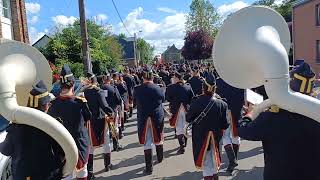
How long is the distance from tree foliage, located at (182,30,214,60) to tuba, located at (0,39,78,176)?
164ft

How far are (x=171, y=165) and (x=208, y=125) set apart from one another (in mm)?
2332

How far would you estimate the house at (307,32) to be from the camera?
3412 cm

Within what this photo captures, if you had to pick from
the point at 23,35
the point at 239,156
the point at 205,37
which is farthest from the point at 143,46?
the point at 239,156

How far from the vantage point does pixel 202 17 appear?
7731 cm

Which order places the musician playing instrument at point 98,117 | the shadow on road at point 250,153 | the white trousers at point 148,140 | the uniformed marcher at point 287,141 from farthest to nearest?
the shadow on road at point 250,153
the white trousers at point 148,140
the musician playing instrument at point 98,117
the uniformed marcher at point 287,141

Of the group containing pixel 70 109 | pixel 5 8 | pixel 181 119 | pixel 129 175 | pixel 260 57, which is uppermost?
pixel 5 8

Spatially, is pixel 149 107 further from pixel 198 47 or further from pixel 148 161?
pixel 198 47

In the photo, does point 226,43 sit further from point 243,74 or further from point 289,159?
point 289,159

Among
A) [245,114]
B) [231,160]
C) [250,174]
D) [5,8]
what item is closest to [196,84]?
[231,160]

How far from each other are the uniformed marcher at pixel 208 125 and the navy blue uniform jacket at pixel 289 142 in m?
2.51

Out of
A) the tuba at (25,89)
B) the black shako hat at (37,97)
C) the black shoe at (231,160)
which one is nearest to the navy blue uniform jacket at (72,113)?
the tuba at (25,89)

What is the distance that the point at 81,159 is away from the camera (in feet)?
21.0

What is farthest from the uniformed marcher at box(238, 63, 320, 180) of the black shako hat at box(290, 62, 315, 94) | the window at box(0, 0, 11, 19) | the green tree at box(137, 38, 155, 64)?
the green tree at box(137, 38, 155, 64)

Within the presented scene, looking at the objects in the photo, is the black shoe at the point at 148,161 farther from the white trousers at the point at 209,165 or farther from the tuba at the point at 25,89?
the tuba at the point at 25,89
